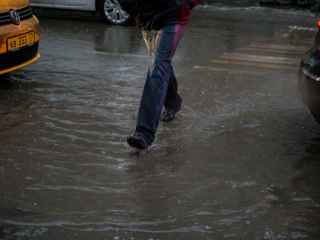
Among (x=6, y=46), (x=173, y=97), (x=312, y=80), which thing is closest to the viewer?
(x=312, y=80)

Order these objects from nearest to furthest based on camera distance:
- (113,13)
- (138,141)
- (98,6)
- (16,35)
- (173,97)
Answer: (138,141)
(173,97)
(16,35)
(113,13)
(98,6)

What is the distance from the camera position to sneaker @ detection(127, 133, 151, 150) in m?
3.39

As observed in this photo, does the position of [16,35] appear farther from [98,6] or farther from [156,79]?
[98,6]

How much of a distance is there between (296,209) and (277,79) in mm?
3633

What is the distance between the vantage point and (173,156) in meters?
3.49

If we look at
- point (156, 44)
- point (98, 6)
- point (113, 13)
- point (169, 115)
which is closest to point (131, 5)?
point (156, 44)

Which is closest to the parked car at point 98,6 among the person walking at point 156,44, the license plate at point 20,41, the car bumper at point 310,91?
the license plate at point 20,41

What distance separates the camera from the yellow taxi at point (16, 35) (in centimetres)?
488

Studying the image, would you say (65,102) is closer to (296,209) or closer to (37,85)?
(37,85)

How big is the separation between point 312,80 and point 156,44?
1247 millimetres

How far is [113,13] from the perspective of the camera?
10898 mm

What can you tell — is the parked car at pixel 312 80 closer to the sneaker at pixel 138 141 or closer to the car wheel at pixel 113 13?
the sneaker at pixel 138 141

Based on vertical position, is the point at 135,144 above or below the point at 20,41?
below

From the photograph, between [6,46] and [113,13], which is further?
[113,13]
